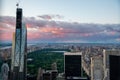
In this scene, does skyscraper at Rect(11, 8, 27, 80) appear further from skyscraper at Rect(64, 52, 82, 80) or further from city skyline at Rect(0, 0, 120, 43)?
skyscraper at Rect(64, 52, 82, 80)

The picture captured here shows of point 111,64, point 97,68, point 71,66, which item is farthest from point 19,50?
point 111,64

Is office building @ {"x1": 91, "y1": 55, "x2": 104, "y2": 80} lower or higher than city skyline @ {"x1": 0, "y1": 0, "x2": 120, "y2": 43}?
lower

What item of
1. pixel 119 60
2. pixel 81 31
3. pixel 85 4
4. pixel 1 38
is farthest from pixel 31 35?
pixel 119 60

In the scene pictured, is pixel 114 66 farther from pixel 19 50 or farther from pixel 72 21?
pixel 19 50

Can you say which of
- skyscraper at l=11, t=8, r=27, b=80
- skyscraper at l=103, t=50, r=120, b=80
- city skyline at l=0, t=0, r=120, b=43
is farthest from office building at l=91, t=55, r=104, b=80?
skyscraper at l=11, t=8, r=27, b=80

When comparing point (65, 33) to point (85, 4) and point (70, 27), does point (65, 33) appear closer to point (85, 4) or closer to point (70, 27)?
point (70, 27)

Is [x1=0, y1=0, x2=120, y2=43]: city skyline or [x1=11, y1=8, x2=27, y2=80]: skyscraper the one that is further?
[x1=0, y1=0, x2=120, y2=43]: city skyline

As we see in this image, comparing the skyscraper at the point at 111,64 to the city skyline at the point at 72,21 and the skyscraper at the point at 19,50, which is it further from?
the skyscraper at the point at 19,50

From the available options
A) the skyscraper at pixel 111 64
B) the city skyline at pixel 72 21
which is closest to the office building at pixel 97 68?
the skyscraper at pixel 111 64
